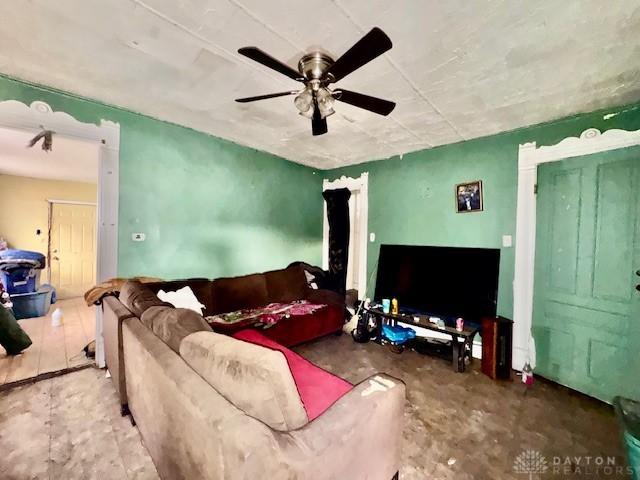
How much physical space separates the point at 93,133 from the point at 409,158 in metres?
3.73

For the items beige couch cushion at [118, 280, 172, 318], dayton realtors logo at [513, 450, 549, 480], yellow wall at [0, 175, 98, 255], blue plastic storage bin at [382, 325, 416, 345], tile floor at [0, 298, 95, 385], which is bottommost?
tile floor at [0, 298, 95, 385]

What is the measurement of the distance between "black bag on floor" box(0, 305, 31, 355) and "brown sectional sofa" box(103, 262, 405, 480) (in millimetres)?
2458

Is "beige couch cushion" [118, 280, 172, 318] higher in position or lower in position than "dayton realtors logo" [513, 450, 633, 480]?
higher

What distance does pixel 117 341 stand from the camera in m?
1.99

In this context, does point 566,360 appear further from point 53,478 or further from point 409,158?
point 53,478

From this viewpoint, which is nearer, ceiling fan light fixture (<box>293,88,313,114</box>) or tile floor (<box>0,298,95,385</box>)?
ceiling fan light fixture (<box>293,88,313,114</box>)

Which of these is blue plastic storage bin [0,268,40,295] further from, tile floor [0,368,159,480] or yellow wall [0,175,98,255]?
tile floor [0,368,159,480]

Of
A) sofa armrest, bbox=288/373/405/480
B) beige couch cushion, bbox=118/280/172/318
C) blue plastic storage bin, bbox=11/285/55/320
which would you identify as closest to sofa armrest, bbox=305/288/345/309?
beige couch cushion, bbox=118/280/172/318

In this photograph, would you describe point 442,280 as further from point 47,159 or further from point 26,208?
point 26,208

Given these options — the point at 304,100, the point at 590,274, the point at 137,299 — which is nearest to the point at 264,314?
the point at 137,299

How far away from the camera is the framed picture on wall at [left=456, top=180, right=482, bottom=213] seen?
3156mm

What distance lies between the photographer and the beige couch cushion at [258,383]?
A: 38.7 inches

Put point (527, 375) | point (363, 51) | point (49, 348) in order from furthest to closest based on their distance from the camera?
point (49, 348) < point (527, 375) < point (363, 51)

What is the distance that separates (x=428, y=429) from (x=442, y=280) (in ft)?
5.78
